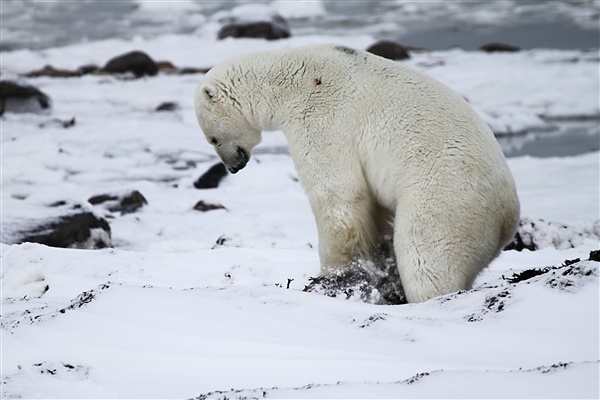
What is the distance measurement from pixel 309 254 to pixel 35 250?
1903 mm

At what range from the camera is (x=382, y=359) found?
8.50 ft

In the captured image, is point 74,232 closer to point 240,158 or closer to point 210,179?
point 240,158

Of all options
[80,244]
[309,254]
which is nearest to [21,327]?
[309,254]

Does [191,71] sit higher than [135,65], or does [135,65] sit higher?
[135,65]

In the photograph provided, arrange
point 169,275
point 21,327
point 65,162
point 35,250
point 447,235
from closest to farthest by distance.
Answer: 1. point 21,327
2. point 447,235
3. point 169,275
4. point 35,250
5. point 65,162

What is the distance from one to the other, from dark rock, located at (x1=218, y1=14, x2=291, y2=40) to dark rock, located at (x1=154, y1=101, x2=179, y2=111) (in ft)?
23.8

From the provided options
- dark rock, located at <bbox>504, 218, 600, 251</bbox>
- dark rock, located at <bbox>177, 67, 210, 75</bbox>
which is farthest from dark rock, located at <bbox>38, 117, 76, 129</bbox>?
dark rock, located at <bbox>504, 218, 600, 251</bbox>

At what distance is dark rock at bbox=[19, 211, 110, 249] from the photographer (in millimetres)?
6555

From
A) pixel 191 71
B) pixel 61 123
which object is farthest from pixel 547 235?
pixel 191 71

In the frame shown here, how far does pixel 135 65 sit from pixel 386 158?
15998 mm

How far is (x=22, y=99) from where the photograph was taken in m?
14.5

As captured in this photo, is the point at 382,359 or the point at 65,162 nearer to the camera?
the point at 382,359

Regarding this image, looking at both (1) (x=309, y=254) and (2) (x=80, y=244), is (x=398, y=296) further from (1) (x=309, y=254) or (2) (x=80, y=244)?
(2) (x=80, y=244)

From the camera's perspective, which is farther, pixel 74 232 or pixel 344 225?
pixel 74 232
